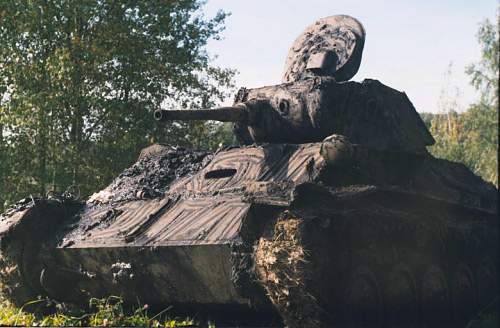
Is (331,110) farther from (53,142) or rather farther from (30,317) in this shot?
(53,142)

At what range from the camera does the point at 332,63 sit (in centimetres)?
1241

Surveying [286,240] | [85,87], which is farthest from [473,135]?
[286,240]

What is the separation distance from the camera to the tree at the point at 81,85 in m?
22.9

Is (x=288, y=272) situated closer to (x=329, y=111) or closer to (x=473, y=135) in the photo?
(x=329, y=111)

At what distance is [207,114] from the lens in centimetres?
1127

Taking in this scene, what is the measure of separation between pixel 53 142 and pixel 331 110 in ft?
43.9

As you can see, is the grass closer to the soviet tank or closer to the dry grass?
the soviet tank

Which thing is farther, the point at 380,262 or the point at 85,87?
the point at 85,87

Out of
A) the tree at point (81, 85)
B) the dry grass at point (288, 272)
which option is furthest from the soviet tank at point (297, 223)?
the tree at point (81, 85)

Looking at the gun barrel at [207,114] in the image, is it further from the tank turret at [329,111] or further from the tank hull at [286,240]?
the tank hull at [286,240]

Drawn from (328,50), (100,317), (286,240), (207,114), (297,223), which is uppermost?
(328,50)

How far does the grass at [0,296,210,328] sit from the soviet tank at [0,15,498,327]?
6.4 inches

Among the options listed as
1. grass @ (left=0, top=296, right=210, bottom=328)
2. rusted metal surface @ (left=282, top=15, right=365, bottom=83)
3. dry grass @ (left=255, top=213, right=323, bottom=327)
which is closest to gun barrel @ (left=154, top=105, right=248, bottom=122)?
rusted metal surface @ (left=282, top=15, right=365, bottom=83)

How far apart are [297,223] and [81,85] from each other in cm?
1594
